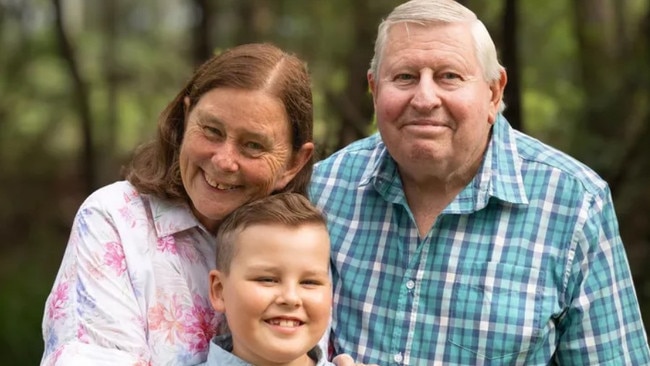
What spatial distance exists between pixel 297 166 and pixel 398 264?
0.49 m

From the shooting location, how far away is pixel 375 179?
130 inches

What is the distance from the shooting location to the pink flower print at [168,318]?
2.84 m


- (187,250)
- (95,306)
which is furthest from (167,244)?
(95,306)

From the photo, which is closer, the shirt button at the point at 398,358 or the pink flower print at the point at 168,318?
the pink flower print at the point at 168,318

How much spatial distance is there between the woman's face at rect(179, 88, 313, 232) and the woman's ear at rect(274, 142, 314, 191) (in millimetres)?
38

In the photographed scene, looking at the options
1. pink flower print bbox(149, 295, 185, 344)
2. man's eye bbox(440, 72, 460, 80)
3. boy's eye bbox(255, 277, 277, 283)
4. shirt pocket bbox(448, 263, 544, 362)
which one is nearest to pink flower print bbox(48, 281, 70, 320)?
pink flower print bbox(149, 295, 185, 344)

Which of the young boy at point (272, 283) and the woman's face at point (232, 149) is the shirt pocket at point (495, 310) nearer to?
the young boy at point (272, 283)

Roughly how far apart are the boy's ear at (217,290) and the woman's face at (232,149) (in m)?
0.19

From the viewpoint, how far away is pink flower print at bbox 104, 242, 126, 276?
9.23 feet

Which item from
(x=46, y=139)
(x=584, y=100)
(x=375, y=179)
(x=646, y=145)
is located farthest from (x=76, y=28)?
(x=375, y=179)

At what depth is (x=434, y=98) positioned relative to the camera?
3033mm

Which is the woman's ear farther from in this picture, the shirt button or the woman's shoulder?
the shirt button

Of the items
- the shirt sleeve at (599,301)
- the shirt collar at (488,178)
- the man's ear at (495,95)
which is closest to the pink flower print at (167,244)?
the shirt collar at (488,178)

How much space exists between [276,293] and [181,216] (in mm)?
480
